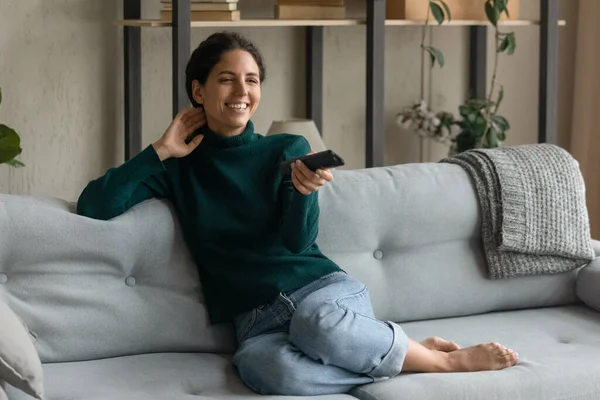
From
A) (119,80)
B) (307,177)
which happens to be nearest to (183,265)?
(307,177)

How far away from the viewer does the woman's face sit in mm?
2316

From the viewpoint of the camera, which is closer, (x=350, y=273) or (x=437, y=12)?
(x=350, y=273)

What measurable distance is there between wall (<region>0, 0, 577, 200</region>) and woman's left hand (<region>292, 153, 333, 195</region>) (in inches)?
54.2

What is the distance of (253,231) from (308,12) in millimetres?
1229

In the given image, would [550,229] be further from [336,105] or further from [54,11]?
[54,11]

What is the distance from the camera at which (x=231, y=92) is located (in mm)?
2326

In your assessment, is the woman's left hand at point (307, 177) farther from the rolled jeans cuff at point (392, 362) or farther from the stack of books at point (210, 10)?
the stack of books at point (210, 10)

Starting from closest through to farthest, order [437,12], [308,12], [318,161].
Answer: [318,161]
[308,12]
[437,12]

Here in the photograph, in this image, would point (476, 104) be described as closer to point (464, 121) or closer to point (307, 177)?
point (464, 121)

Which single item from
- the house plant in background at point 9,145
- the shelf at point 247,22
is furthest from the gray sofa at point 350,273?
the shelf at point 247,22

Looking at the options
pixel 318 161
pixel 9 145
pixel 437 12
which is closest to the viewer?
pixel 318 161

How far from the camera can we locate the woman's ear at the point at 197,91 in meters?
2.38

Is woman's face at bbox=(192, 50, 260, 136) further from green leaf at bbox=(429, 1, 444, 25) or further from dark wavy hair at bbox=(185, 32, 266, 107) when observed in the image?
green leaf at bbox=(429, 1, 444, 25)

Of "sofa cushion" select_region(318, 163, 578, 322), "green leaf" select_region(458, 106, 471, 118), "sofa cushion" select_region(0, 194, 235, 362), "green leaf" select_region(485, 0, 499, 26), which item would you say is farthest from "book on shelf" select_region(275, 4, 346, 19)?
"sofa cushion" select_region(0, 194, 235, 362)
